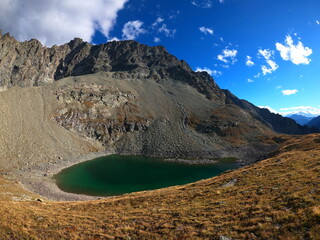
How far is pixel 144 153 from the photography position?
105 meters

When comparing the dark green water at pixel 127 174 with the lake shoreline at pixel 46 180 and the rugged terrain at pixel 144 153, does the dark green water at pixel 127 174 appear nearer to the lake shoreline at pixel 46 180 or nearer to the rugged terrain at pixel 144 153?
the lake shoreline at pixel 46 180

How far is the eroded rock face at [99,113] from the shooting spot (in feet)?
387

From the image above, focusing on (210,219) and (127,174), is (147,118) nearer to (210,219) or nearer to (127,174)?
(127,174)

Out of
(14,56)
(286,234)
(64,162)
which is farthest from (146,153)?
(14,56)

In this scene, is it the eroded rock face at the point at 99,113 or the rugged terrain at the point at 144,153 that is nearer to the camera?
the rugged terrain at the point at 144,153

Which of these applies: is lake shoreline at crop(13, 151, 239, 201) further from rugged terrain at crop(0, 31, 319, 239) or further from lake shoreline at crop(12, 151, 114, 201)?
rugged terrain at crop(0, 31, 319, 239)

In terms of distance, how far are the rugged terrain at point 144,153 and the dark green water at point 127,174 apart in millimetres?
6411

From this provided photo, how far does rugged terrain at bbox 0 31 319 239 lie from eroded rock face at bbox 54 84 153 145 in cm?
67

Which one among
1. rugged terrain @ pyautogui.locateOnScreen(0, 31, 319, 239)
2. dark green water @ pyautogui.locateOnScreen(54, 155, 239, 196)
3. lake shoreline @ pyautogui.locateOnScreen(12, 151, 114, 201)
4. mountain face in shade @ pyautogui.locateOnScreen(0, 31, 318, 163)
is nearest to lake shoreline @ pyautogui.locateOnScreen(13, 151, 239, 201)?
lake shoreline @ pyautogui.locateOnScreen(12, 151, 114, 201)

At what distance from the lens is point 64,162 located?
3177 inches

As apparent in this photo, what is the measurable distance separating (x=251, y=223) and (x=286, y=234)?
8.06 ft

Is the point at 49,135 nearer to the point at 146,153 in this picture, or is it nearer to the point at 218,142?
the point at 146,153

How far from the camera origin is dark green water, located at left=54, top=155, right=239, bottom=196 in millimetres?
57875

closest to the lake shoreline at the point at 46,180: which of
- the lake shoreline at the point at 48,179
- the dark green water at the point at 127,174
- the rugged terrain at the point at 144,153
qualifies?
the lake shoreline at the point at 48,179
